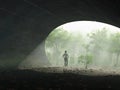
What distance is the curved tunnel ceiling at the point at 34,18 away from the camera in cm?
2331

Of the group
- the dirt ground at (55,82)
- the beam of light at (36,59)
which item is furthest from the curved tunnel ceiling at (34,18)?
the dirt ground at (55,82)

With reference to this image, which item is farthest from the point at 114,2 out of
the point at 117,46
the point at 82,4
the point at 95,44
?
the point at 95,44

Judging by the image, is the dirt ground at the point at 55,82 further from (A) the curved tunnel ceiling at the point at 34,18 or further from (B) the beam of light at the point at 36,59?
(B) the beam of light at the point at 36,59

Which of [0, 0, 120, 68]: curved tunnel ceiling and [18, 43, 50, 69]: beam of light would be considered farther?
[18, 43, 50, 69]: beam of light

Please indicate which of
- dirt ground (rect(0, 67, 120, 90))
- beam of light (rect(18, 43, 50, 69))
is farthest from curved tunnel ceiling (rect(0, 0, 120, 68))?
dirt ground (rect(0, 67, 120, 90))

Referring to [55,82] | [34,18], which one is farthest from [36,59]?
[55,82]

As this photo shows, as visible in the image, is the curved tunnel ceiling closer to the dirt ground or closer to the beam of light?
the beam of light

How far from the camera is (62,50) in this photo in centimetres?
9438

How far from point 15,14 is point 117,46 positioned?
63001 mm

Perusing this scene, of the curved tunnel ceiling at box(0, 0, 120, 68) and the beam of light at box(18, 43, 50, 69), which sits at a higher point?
the curved tunnel ceiling at box(0, 0, 120, 68)

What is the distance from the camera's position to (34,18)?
28453 millimetres

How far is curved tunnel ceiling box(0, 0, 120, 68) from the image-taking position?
2331 cm

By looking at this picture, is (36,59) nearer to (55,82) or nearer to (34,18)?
(34,18)

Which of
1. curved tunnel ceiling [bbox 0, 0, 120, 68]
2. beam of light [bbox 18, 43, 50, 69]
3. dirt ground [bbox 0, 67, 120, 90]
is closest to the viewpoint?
dirt ground [bbox 0, 67, 120, 90]
